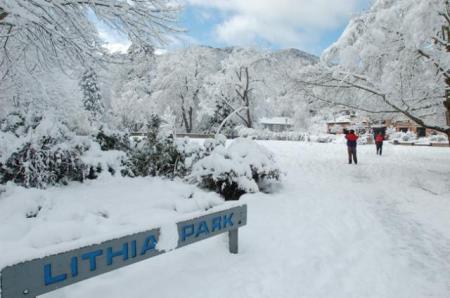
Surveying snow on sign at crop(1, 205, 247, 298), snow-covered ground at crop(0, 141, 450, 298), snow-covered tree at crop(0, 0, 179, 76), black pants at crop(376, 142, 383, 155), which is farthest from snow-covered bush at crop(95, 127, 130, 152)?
black pants at crop(376, 142, 383, 155)

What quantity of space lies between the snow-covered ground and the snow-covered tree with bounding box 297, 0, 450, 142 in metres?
2.75

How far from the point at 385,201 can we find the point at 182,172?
522 cm

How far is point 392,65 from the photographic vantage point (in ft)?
29.3

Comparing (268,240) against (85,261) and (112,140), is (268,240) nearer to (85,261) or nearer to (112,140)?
(85,261)

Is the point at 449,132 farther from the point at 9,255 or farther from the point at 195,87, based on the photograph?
the point at 195,87

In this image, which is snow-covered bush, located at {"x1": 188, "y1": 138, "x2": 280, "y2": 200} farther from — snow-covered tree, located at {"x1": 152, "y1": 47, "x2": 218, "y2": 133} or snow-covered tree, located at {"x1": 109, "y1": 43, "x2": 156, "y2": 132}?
snow-covered tree, located at {"x1": 152, "y1": 47, "x2": 218, "y2": 133}

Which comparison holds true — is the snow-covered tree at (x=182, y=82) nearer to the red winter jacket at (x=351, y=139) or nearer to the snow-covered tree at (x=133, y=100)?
the snow-covered tree at (x=133, y=100)

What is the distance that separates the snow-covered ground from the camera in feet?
10.5

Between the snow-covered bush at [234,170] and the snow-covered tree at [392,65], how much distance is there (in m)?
4.06

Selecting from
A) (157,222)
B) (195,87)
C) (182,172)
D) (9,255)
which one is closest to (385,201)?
(182,172)

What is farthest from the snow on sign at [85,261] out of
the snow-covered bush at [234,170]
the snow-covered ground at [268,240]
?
the snow-covered bush at [234,170]

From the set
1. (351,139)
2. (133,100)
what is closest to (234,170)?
(351,139)

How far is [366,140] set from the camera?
31234 mm

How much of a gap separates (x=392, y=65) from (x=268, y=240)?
7.09 m
